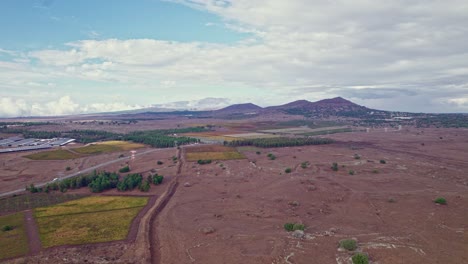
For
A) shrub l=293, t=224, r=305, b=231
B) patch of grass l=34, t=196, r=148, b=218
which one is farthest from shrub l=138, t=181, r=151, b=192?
shrub l=293, t=224, r=305, b=231

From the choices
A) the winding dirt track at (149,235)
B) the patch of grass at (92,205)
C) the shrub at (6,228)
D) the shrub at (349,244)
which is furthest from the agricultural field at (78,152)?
the shrub at (349,244)

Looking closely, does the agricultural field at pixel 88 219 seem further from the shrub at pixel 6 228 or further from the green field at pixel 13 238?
the shrub at pixel 6 228

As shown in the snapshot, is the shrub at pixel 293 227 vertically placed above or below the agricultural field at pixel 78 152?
below

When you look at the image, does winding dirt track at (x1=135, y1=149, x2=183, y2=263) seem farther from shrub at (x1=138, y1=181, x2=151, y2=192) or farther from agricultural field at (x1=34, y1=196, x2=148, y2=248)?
shrub at (x1=138, y1=181, x2=151, y2=192)

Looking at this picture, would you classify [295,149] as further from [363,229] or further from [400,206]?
[363,229]

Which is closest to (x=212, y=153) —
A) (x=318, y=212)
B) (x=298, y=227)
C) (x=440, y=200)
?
(x=318, y=212)
